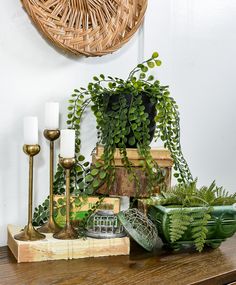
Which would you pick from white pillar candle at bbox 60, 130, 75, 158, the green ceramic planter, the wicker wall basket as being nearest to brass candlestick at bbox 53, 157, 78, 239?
white pillar candle at bbox 60, 130, 75, 158

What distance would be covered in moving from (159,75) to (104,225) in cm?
68

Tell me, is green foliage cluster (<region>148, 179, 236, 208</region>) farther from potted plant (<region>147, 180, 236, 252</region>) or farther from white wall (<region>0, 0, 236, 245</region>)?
white wall (<region>0, 0, 236, 245</region>)

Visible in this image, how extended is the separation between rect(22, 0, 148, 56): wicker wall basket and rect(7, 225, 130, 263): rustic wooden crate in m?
0.59

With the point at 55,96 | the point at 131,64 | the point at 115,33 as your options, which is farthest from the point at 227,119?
the point at 55,96

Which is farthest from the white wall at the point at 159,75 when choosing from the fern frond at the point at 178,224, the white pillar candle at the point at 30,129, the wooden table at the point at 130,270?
the fern frond at the point at 178,224

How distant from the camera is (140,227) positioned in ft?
4.91

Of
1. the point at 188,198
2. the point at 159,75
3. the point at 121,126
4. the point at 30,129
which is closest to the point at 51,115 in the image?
the point at 30,129

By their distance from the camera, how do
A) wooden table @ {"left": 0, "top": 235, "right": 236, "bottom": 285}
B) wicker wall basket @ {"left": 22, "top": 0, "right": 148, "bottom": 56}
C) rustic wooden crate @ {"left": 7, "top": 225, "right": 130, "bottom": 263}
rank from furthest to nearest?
wicker wall basket @ {"left": 22, "top": 0, "right": 148, "bottom": 56}, rustic wooden crate @ {"left": 7, "top": 225, "right": 130, "bottom": 263}, wooden table @ {"left": 0, "top": 235, "right": 236, "bottom": 285}

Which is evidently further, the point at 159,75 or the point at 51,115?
the point at 159,75

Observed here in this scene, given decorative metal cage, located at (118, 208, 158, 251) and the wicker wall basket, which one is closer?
decorative metal cage, located at (118, 208, 158, 251)

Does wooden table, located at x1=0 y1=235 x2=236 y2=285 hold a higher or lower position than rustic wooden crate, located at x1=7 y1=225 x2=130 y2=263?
lower

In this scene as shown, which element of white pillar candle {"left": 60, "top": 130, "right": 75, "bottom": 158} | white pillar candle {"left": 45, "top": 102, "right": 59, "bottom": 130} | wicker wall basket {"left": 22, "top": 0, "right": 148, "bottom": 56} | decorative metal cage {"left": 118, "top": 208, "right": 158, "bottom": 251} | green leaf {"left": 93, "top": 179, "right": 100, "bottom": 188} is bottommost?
decorative metal cage {"left": 118, "top": 208, "right": 158, "bottom": 251}

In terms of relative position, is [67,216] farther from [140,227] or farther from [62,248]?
[140,227]

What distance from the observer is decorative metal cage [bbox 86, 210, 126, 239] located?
1495mm
